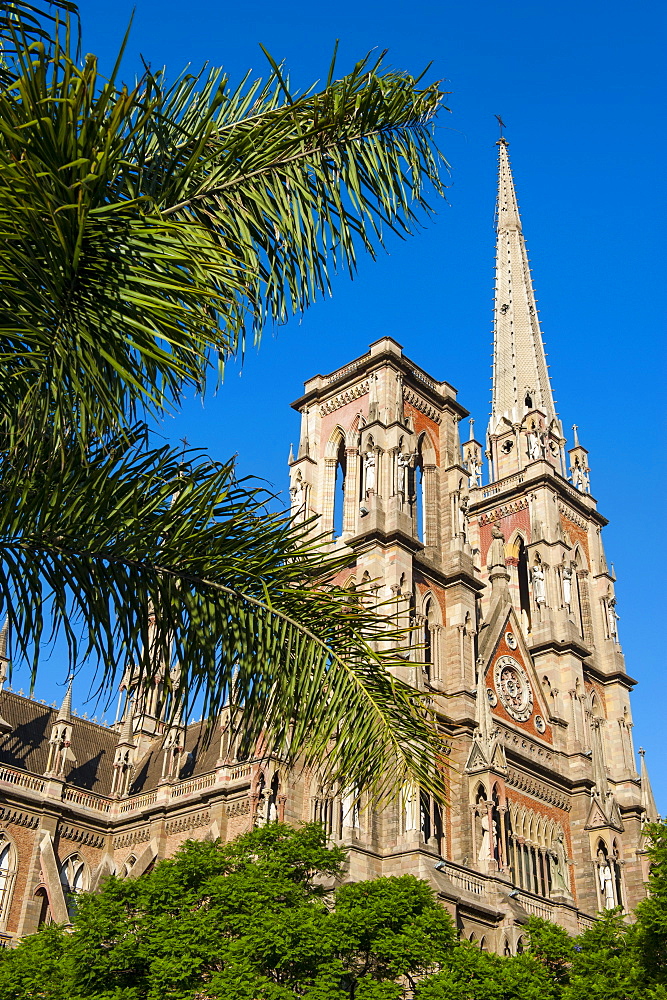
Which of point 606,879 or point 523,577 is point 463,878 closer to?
point 606,879

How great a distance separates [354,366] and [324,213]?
124 ft

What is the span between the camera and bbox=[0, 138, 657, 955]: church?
3453 cm

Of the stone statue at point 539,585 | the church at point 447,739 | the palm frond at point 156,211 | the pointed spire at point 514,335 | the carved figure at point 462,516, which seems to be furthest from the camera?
the pointed spire at point 514,335

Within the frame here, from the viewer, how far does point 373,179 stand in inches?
→ 289

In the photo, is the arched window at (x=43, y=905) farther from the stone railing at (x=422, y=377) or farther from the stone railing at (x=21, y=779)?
the stone railing at (x=422, y=377)

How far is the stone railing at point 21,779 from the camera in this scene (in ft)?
122

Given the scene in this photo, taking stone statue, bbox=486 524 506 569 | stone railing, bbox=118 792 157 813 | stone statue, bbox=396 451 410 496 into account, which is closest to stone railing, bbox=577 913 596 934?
stone statue, bbox=486 524 506 569

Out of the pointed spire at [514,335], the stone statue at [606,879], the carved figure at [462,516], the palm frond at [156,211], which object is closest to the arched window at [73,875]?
the carved figure at [462,516]

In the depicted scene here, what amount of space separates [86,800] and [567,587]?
2313 cm

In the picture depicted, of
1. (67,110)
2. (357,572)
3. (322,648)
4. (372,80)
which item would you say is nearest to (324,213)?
(372,80)

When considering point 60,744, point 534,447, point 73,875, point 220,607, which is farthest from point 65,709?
point 220,607

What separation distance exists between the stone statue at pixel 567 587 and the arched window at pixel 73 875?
23583 millimetres

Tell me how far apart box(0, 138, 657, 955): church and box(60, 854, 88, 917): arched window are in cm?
7

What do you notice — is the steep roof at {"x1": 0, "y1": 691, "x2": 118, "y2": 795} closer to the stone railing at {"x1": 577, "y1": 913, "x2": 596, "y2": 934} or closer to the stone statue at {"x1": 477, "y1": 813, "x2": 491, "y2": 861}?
the stone statue at {"x1": 477, "y1": 813, "x2": 491, "y2": 861}
